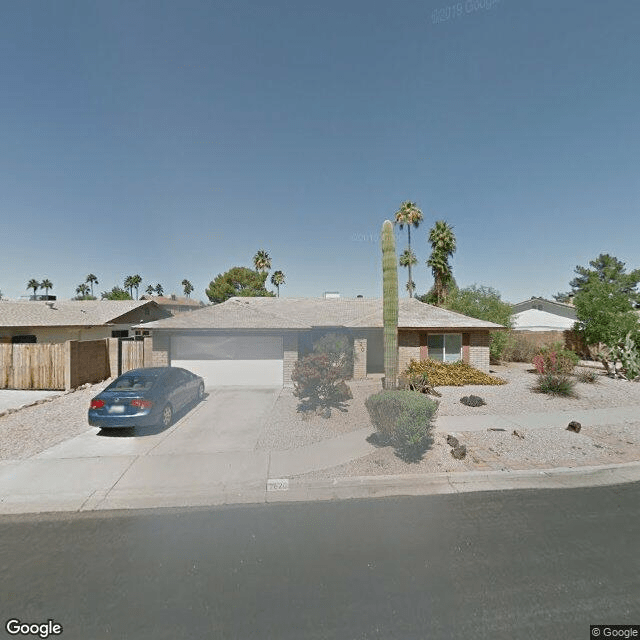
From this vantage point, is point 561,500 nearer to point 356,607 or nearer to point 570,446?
point 570,446

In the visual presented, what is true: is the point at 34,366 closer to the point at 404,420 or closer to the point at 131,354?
the point at 131,354

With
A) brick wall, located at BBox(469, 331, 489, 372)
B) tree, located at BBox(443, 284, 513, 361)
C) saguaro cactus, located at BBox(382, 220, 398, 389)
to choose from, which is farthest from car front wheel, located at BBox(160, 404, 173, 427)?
tree, located at BBox(443, 284, 513, 361)

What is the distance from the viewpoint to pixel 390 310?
880cm

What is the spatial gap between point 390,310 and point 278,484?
17.2 feet

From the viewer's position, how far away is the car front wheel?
8125mm

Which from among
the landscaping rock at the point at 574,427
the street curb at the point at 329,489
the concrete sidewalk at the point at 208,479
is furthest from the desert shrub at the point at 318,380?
the landscaping rock at the point at 574,427

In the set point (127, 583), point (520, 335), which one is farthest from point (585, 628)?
point (520, 335)

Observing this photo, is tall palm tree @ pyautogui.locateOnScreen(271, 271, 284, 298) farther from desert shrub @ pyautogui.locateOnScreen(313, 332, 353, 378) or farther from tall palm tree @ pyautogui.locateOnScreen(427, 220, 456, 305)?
desert shrub @ pyautogui.locateOnScreen(313, 332, 353, 378)

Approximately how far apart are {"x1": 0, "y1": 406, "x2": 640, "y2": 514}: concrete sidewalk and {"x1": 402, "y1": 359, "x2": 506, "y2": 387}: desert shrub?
7.60m

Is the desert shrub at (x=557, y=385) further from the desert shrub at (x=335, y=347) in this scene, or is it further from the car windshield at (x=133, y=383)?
the car windshield at (x=133, y=383)

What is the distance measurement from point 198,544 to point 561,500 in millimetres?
5378

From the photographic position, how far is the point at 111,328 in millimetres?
21047

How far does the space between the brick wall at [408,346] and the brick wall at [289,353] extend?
17.4 feet

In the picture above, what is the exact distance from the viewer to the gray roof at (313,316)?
44.6 feet
